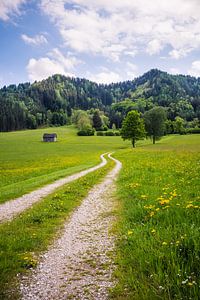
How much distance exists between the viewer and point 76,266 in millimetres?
6430

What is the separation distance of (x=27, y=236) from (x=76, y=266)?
2789mm

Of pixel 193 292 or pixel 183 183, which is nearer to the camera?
pixel 193 292

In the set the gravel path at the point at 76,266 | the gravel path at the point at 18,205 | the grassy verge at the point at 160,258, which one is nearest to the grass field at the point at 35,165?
the gravel path at the point at 18,205

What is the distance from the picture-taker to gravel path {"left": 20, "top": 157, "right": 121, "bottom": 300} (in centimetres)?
521

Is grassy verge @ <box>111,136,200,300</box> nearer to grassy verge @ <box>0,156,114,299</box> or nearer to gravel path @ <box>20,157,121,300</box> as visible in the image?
gravel path @ <box>20,157,121,300</box>

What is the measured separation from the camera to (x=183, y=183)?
15500mm

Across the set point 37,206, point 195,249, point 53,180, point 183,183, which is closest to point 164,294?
point 195,249

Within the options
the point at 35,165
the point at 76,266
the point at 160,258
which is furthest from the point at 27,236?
the point at 35,165

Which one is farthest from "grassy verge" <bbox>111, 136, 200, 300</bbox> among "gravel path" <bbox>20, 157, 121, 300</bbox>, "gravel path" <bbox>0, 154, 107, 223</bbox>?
"gravel path" <bbox>0, 154, 107, 223</bbox>

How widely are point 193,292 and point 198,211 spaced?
4.55 m

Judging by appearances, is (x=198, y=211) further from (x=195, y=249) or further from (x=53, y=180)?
(x=53, y=180)

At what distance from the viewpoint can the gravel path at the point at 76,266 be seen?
205 inches

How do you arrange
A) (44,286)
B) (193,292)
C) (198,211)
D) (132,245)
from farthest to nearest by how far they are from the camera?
1. (198,211)
2. (132,245)
3. (44,286)
4. (193,292)

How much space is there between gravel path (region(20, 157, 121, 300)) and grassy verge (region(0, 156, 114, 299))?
0.33 m
